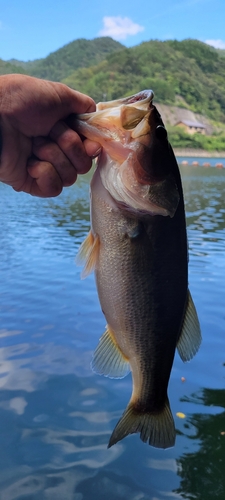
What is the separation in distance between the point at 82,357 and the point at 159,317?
428cm

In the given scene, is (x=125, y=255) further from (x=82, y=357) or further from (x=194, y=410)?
(x=82, y=357)

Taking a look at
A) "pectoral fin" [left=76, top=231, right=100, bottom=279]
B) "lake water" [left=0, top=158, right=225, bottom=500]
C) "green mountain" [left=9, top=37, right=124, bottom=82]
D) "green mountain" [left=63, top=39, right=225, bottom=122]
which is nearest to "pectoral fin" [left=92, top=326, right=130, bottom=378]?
"pectoral fin" [left=76, top=231, right=100, bottom=279]

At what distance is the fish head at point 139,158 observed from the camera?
2.10 meters

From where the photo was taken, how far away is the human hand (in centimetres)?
242

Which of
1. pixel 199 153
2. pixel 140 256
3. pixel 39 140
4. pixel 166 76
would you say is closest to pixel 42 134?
pixel 39 140

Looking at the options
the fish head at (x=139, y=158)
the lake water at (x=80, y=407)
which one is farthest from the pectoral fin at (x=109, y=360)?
the lake water at (x=80, y=407)

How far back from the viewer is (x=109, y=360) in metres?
2.39

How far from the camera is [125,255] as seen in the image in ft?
7.30

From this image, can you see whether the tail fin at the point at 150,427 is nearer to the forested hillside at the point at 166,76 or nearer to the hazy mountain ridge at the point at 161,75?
the hazy mountain ridge at the point at 161,75

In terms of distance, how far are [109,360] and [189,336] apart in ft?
1.46

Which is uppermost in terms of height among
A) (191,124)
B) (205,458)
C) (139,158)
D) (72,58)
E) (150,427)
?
(72,58)

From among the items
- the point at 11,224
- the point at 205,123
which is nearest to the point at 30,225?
the point at 11,224

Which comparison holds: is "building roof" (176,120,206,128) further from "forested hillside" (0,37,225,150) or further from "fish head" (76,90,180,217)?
"fish head" (76,90,180,217)

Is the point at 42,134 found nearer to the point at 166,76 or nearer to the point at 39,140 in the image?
the point at 39,140
